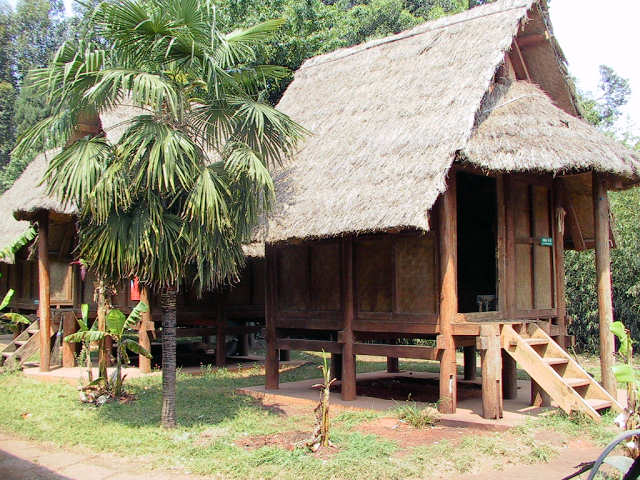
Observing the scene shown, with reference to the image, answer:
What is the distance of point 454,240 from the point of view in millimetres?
8961

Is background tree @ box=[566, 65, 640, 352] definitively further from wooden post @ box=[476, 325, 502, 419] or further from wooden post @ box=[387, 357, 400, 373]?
wooden post @ box=[476, 325, 502, 419]

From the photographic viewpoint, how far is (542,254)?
10078 mm

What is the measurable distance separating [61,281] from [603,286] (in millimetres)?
11848

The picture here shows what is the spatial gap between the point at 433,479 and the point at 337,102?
24.9ft

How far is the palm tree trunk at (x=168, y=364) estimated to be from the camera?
8.21 m

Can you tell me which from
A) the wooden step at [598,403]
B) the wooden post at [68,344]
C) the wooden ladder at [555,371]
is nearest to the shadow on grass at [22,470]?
the wooden ladder at [555,371]

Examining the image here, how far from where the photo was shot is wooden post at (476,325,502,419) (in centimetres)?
827

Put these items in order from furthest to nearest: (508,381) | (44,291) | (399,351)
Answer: (44,291), (508,381), (399,351)

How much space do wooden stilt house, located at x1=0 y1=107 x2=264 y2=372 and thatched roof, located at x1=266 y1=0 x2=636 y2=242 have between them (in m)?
3.41

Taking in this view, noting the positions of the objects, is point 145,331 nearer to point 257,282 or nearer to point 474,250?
point 257,282

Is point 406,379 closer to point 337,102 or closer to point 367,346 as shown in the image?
point 367,346

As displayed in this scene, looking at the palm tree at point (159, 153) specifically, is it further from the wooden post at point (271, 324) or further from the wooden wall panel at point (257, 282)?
the wooden wall panel at point (257, 282)

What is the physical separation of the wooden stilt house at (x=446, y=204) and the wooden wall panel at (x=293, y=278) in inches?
1.2

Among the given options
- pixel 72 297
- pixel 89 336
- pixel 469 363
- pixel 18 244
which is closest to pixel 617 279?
pixel 469 363
